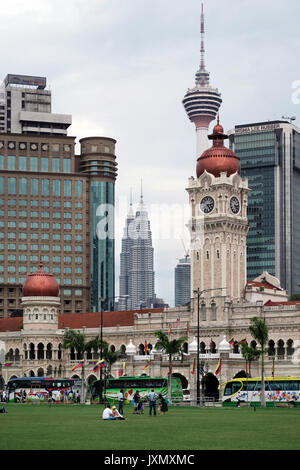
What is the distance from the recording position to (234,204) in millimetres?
132875

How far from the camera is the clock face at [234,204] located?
434 feet

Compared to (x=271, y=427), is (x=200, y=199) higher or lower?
higher

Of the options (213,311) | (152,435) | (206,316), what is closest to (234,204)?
(213,311)

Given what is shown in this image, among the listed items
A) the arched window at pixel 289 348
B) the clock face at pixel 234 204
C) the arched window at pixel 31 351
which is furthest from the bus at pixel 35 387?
the clock face at pixel 234 204

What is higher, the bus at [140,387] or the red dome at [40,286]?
the red dome at [40,286]

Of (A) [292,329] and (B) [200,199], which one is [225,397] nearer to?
(A) [292,329]

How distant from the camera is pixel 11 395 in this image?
362 feet

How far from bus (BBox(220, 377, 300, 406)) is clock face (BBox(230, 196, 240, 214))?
155ft

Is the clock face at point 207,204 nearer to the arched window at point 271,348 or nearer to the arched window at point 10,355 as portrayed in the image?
the arched window at point 271,348

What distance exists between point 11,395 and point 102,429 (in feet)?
228

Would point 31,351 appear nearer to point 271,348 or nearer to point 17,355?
point 17,355

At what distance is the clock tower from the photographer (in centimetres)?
12988

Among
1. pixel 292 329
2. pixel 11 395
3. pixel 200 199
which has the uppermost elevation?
pixel 200 199
